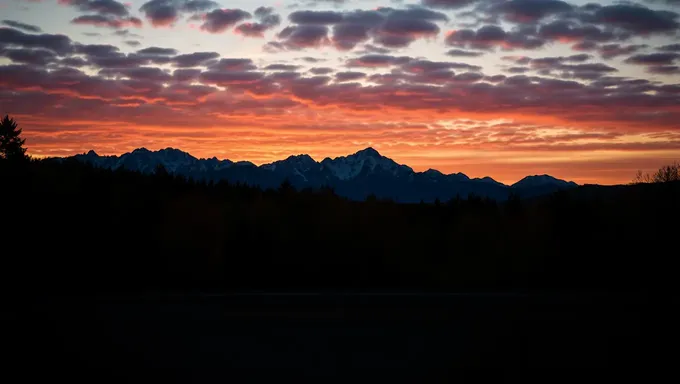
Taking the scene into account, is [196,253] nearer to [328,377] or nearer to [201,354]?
[201,354]

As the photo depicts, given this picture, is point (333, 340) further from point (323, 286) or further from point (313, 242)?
point (313, 242)

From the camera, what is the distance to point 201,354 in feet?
28.4

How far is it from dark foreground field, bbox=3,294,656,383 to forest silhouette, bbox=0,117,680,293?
4672mm

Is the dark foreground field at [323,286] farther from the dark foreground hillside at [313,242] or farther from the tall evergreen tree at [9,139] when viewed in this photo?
the tall evergreen tree at [9,139]

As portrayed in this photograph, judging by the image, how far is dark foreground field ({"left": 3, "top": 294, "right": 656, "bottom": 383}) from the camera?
25.6 ft

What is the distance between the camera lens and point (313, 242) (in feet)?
70.5

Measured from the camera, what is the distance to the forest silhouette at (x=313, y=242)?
18922 mm

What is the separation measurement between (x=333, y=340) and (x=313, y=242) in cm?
1198

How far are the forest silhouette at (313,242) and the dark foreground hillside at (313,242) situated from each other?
0.17 ft

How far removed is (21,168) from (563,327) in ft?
71.2

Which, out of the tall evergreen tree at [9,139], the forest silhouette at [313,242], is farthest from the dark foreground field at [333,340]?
the tall evergreen tree at [9,139]

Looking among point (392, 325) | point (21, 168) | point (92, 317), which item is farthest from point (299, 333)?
point (21, 168)

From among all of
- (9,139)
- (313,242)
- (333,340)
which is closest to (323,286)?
(313,242)

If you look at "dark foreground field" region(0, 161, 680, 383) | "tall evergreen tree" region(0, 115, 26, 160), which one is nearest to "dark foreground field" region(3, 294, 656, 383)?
"dark foreground field" region(0, 161, 680, 383)
